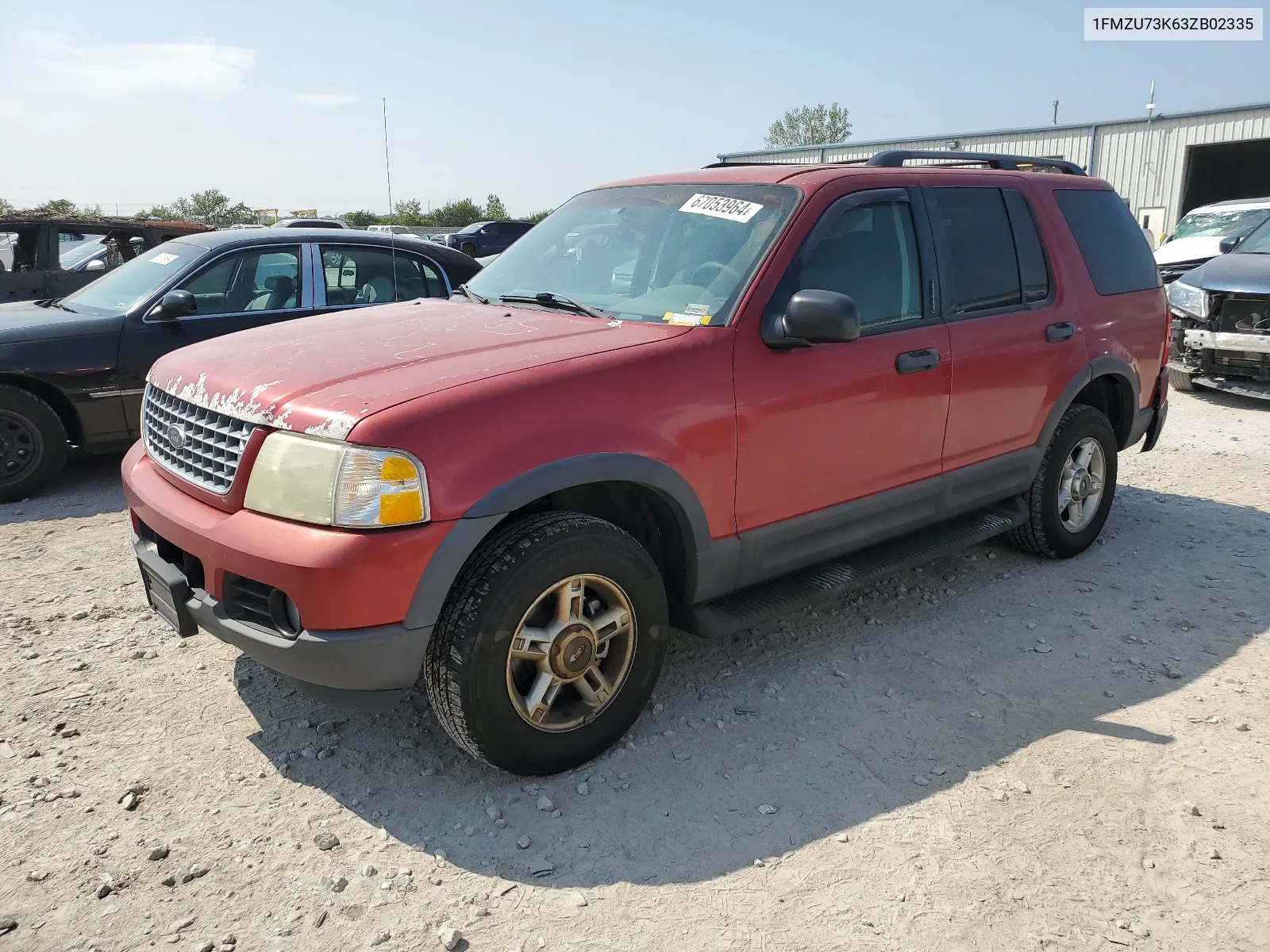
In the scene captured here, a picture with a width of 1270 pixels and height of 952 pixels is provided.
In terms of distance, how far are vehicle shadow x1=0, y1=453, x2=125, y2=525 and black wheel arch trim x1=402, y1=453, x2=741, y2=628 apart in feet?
13.5

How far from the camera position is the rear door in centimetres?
407

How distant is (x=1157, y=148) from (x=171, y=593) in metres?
28.0

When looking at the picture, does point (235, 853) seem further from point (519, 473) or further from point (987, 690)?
point (987, 690)

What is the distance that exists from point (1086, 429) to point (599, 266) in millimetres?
2749

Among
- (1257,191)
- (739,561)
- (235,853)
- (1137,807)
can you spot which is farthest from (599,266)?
(1257,191)

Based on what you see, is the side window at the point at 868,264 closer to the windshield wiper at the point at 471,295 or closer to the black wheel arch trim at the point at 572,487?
the black wheel arch trim at the point at 572,487

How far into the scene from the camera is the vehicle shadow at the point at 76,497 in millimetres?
5730

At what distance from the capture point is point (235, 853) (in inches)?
104

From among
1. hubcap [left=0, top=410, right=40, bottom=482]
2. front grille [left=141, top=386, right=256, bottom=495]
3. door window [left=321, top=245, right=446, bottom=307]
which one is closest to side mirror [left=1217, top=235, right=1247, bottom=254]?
door window [left=321, top=245, right=446, bottom=307]

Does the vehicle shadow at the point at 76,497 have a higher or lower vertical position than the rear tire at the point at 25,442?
lower

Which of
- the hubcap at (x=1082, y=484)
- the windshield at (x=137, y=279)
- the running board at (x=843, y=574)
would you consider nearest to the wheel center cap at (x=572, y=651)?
the running board at (x=843, y=574)

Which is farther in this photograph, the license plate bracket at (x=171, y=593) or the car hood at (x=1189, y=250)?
the car hood at (x=1189, y=250)

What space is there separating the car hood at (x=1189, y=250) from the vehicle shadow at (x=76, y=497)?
12.2 meters

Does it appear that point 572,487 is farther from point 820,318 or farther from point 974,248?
point 974,248
